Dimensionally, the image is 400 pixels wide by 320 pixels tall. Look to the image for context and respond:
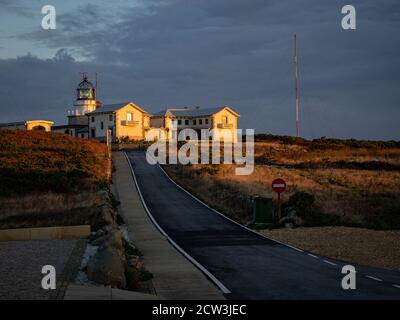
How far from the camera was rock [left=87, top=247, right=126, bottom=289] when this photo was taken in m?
12.7

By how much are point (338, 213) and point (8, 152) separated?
3778cm

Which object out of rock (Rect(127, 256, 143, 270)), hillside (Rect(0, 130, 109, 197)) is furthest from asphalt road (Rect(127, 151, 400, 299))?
hillside (Rect(0, 130, 109, 197))

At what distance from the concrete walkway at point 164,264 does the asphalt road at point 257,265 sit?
529 mm

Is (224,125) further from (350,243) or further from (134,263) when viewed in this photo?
(134,263)

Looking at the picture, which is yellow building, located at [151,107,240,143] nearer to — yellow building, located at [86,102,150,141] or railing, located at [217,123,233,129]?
railing, located at [217,123,233,129]

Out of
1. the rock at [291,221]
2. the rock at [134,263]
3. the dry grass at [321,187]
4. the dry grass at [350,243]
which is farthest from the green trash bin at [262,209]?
the rock at [134,263]

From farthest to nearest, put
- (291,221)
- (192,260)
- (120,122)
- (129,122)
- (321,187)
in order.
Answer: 1. (129,122)
2. (120,122)
3. (321,187)
4. (291,221)
5. (192,260)

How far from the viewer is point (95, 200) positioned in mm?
31422

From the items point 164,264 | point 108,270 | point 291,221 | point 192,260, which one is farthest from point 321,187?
point 108,270

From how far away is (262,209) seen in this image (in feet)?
91.6

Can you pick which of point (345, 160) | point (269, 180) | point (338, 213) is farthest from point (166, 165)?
point (338, 213)

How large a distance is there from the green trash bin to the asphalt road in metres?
1.37

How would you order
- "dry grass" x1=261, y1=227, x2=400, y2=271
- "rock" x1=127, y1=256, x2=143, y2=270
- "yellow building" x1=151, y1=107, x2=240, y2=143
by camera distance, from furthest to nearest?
1. "yellow building" x1=151, y1=107, x2=240, y2=143
2. "dry grass" x1=261, y1=227, x2=400, y2=271
3. "rock" x1=127, y1=256, x2=143, y2=270

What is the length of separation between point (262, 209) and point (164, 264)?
38.1 ft
